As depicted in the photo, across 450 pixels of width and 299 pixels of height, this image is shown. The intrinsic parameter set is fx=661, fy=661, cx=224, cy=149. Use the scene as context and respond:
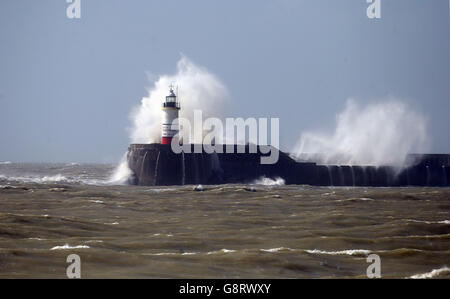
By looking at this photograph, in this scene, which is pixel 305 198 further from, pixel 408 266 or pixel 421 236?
pixel 408 266

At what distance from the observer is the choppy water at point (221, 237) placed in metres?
13.5

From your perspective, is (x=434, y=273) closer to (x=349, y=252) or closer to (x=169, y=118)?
(x=349, y=252)

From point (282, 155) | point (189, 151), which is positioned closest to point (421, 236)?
point (189, 151)

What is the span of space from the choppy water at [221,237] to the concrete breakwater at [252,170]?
14.0 meters

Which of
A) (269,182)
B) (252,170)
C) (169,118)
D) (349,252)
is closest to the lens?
(349,252)

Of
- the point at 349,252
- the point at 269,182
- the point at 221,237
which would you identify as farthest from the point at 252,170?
the point at 349,252

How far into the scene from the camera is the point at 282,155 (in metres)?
47.9

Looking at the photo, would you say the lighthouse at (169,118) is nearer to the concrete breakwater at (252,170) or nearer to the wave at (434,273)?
the concrete breakwater at (252,170)

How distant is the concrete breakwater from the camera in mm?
43031

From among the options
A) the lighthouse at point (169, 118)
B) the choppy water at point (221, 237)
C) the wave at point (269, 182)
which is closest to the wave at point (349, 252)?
the choppy water at point (221, 237)

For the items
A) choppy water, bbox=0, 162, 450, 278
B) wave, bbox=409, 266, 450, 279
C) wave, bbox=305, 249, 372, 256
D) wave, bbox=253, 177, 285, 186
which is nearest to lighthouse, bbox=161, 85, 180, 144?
wave, bbox=253, 177, 285, 186

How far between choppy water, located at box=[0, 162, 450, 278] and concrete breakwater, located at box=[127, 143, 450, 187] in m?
14.0

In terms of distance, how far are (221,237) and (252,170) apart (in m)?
28.5

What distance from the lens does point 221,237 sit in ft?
58.1
